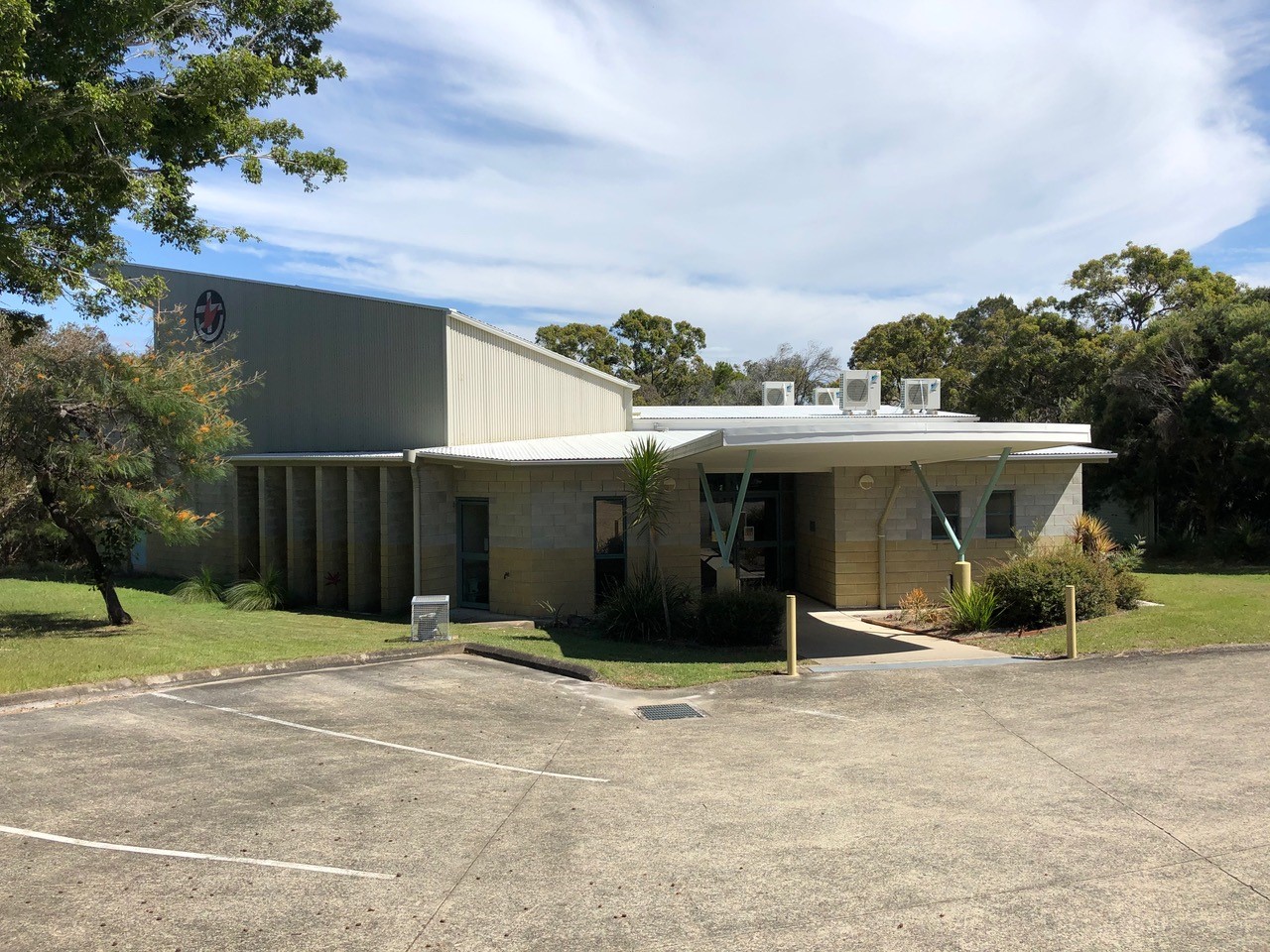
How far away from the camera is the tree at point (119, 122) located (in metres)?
10.1

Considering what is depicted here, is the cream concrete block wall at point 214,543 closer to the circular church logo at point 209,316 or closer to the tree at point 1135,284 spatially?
the circular church logo at point 209,316

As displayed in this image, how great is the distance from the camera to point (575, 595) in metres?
16.7

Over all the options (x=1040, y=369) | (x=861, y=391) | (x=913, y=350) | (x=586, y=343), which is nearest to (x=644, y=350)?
(x=586, y=343)

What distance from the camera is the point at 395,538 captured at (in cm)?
1770

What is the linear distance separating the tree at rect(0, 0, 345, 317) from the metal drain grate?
8685mm

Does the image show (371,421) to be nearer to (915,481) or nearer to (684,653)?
(684,653)

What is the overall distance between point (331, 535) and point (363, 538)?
926 mm

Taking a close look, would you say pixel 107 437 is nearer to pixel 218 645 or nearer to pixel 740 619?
pixel 218 645

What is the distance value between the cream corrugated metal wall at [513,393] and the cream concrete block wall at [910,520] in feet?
21.7

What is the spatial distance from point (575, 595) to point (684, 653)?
3667 millimetres

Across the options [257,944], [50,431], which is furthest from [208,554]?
Answer: [257,944]

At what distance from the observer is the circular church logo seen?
68.4 feet

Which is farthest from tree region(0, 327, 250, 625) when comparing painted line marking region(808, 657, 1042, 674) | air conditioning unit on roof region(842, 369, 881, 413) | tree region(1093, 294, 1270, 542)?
tree region(1093, 294, 1270, 542)

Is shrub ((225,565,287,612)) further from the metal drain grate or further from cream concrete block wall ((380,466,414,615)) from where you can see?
the metal drain grate
